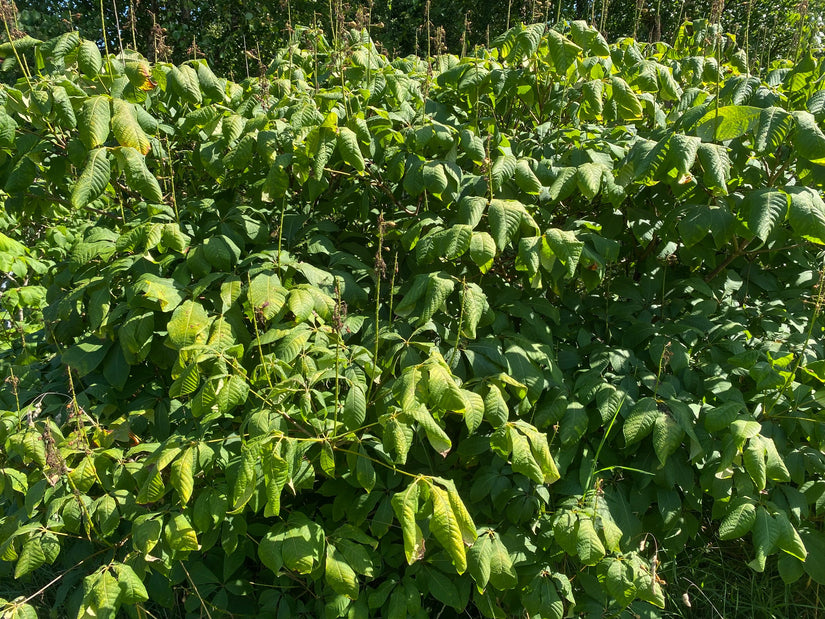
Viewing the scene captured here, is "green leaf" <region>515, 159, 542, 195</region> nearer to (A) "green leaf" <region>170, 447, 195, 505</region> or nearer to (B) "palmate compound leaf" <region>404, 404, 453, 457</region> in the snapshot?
(B) "palmate compound leaf" <region>404, 404, 453, 457</region>

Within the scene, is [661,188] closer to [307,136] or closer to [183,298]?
[307,136]

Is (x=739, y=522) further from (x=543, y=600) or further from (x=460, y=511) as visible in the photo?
(x=460, y=511)

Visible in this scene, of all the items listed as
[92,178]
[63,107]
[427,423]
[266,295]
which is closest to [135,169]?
[92,178]

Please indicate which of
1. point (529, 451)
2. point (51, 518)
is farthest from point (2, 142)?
point (529, 451)

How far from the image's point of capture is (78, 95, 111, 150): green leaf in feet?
6.14

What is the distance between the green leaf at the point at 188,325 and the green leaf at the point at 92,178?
1.29 ft

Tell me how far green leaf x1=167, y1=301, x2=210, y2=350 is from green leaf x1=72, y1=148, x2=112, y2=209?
392 millimetres

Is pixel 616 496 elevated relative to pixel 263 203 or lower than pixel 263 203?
lower

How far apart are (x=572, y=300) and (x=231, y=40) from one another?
27.2 feet

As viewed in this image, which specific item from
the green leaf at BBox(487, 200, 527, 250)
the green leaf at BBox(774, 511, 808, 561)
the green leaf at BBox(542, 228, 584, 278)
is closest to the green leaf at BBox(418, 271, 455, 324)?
the green leaf at BBox(487, 200, 527, 250)

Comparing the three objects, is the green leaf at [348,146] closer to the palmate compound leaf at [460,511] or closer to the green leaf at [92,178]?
the green leaf at [92,178]

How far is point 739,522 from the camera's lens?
1858mm

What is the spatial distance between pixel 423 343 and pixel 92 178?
1027 mm

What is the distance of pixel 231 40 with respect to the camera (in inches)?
361
